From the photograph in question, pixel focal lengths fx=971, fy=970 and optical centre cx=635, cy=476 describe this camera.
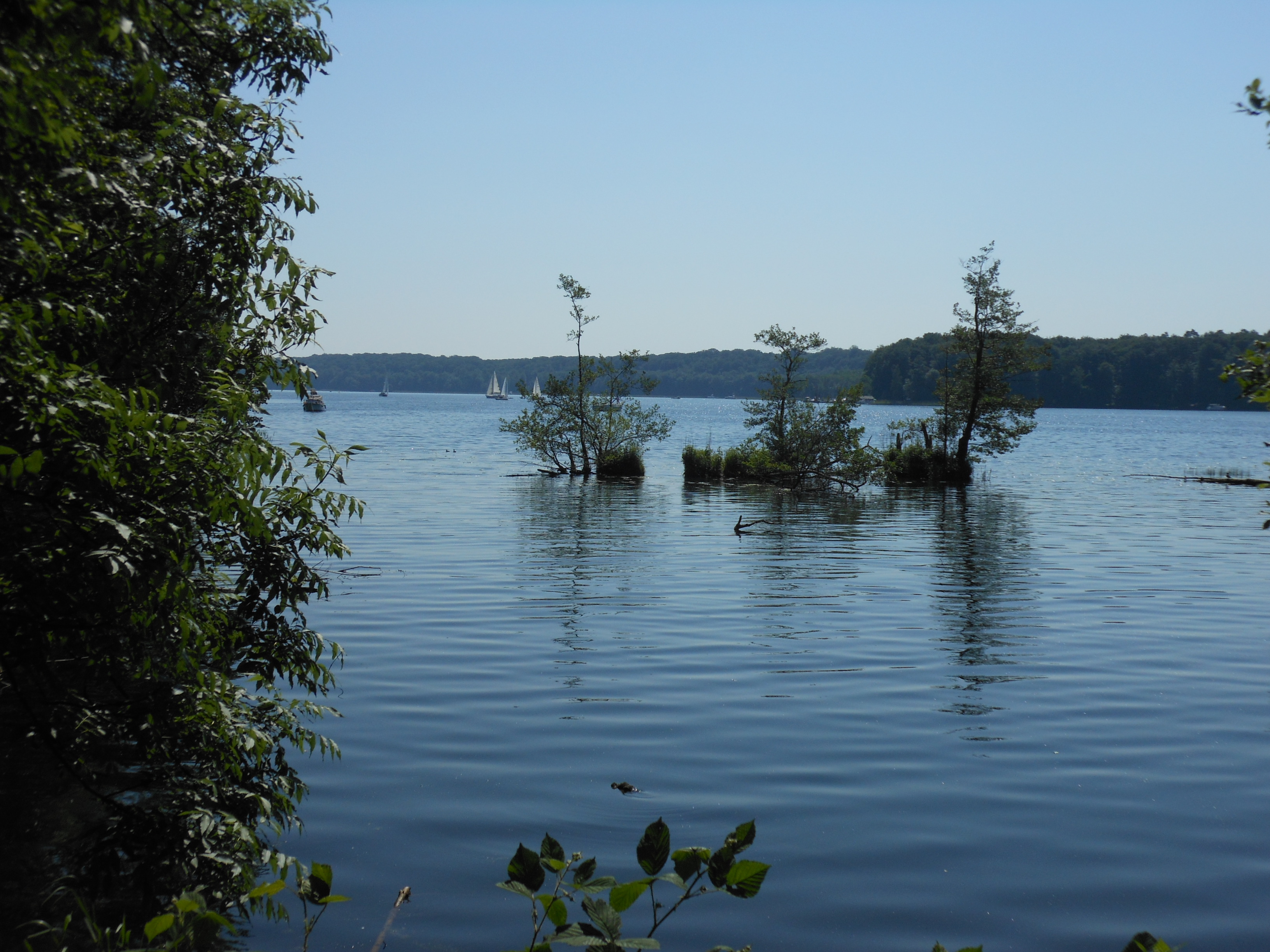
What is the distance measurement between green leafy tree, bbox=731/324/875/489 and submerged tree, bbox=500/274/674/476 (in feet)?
13.8

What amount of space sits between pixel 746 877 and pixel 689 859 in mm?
171

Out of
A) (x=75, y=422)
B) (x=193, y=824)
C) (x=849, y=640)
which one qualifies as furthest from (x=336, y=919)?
(x=849, y=640)

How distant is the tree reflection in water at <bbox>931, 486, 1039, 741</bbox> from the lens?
37.0 ft

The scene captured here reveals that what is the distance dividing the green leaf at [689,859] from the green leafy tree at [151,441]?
253cm

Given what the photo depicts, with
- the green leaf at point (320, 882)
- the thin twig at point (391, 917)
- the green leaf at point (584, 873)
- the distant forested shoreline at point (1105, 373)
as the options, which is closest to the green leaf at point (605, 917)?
the green leaf at point (584, 873)

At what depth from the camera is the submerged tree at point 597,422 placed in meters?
42.7

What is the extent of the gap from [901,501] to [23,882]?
32.3 metres

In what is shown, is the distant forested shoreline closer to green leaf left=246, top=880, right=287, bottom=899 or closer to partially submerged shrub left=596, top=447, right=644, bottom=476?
partially submerged shrub left=596, top=447, right=644, bottom=476

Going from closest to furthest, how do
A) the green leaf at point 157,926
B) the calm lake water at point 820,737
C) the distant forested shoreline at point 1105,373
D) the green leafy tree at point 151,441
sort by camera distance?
the green leaf at point 157,926
the green leafy tree at point 151,441
the calm lake water at point 820,737
the distant forested shoreline at point 1105,373

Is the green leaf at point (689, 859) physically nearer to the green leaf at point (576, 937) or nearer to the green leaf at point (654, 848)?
the green leaf at point (654, 848)

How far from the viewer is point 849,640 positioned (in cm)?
1320

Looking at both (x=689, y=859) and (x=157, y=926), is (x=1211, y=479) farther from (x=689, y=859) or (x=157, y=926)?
(x=157, y=926)

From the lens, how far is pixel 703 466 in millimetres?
42750

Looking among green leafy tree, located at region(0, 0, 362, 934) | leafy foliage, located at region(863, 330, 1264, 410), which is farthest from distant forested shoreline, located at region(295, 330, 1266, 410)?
green leafy tree, located at region(0, 0, 362, 934)
